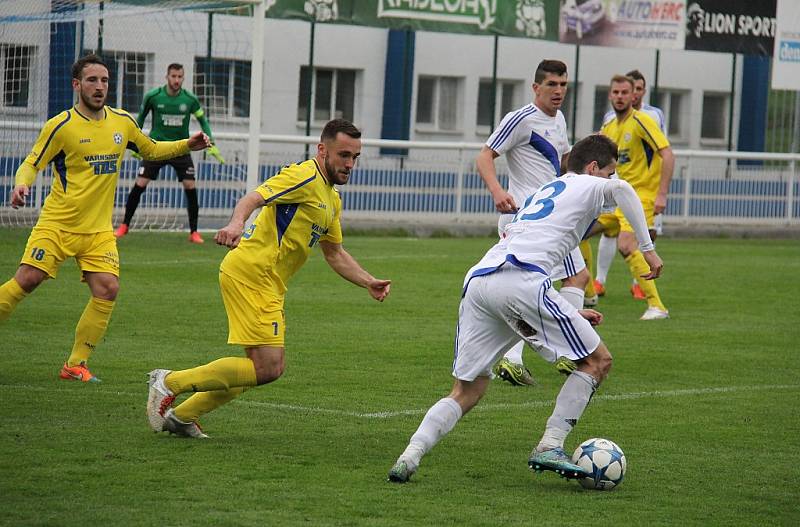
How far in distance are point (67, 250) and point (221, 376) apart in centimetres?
233

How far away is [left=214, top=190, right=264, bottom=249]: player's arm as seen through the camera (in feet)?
20.5

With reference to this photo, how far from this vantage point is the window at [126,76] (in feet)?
65.0

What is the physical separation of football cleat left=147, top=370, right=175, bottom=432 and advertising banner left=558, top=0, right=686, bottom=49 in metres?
20.8

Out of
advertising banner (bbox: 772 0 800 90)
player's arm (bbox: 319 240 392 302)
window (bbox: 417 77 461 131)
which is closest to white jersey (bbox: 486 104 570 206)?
player's arm (bbox: 319 240 392 302)

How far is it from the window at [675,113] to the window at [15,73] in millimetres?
24716

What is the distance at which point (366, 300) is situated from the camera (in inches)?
548

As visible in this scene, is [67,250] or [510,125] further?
[510,125]

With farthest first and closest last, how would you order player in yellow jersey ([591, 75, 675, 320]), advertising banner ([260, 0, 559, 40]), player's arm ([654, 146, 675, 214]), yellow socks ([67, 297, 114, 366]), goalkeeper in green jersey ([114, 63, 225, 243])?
advertising banner ([260, 0, 559, 40])
goalkeeper in green jersey ([114, 63, 225, 243])
player in yellow jersey ([591, 75, 675, 320])
player's arm ([654, 146, 675, 214])
yellow socks ([67, 297, 114, 366])

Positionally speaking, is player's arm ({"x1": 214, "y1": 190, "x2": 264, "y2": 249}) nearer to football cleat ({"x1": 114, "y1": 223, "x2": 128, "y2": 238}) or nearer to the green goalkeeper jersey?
the green goalkeeper jersey

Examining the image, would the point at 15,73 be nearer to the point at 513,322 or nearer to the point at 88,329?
the point at 88,329

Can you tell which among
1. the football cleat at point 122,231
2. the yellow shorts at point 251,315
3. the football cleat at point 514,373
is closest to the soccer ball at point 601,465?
the yellow shorts at point 251,315

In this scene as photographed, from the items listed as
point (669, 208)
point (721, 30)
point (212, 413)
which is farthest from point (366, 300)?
point (721, 30)

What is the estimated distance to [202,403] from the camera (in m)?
7.12

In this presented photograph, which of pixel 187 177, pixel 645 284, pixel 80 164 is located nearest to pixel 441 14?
pixel 187 177
